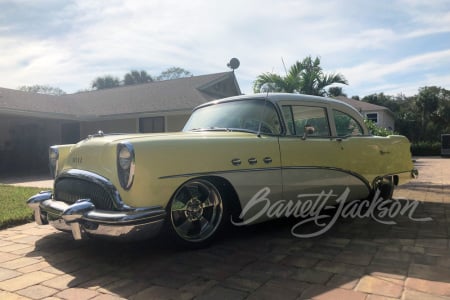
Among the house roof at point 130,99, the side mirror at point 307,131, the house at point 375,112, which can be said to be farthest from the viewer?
the house at point 375,112

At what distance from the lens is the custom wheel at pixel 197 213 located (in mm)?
3441

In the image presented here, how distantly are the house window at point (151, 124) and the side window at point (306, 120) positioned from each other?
12311mm

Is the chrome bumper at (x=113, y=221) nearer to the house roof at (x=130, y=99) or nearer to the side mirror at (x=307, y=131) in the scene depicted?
the side mirror at (x=307, y=131)

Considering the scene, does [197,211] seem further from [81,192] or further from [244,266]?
[81,192]

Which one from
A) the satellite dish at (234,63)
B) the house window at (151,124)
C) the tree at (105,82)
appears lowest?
the house window at (151,124)

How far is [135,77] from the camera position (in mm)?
52594

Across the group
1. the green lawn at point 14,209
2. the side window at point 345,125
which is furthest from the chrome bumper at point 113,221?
the side window at point 345,125

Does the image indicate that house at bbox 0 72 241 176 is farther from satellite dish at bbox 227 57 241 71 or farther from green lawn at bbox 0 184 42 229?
green lawn at bbox 0 184 42 229

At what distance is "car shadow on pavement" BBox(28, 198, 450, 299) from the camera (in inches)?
106

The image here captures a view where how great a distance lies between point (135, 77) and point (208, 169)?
51.6 metres

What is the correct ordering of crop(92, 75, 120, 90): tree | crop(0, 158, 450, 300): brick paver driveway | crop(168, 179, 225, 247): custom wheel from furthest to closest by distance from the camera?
crop(92, 75, 120, 90): tree < crop(168, 179, 225, 247): custom wheel < crop(0, 158, 450, 300): brick paver driveway

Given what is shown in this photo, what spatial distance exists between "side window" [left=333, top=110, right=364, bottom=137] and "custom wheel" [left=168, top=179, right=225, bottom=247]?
6.64 ft

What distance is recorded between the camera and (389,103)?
44531 mm

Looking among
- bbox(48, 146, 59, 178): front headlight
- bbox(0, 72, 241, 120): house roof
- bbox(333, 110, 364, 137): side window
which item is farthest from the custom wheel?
bbox(0, 72, 241, 120): house roof
